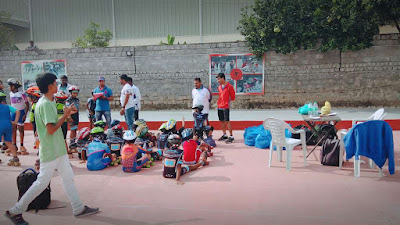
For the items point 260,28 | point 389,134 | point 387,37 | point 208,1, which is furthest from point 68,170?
point 208,1

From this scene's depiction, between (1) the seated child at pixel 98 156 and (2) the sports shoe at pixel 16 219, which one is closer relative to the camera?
(2) the sports shoe at pixel 16 219

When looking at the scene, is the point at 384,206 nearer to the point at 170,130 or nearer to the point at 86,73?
the point at 170,130

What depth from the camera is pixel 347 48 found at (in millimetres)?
13125

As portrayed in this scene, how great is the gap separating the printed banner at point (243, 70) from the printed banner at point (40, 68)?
6.82 metres

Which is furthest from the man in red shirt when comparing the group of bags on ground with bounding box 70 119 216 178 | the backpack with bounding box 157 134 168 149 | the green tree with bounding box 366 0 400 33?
the green tree with bounding box 366 0 400 33

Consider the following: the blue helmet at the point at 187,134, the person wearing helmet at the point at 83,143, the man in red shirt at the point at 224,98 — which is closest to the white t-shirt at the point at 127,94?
the person wearing helmet at the point at 83,143

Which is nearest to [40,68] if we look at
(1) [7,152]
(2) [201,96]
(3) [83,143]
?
(1) [7,152]

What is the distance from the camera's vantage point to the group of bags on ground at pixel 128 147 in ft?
19.6

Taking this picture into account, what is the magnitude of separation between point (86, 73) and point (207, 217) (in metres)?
12.6

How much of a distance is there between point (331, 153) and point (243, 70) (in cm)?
846

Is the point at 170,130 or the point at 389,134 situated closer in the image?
the point at 389,134

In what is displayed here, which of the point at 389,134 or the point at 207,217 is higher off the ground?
the point at 389,134

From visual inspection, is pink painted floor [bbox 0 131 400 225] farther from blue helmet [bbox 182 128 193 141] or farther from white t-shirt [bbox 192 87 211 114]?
white t-shirt [bbox 192 87 211 114]

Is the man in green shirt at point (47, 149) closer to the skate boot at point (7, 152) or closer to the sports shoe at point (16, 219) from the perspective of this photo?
the sports shoe at point (16, 219)
